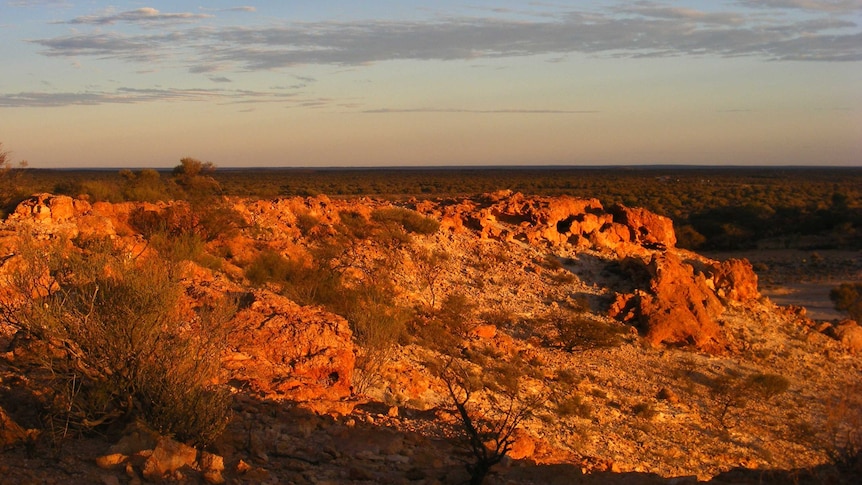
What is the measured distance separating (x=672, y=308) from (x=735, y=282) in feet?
10.9

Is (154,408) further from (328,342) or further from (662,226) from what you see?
(662,226)

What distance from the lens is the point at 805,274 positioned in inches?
1078

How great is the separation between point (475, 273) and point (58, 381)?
11860 millimetres

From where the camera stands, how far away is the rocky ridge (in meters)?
6.97

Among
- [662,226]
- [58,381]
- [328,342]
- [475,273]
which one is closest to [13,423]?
[58,381]

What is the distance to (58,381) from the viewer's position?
6.88m

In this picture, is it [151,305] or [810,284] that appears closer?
[151,305]

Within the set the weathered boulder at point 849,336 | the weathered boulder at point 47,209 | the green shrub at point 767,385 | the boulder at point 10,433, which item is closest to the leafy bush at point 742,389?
the green shrub at point 767,385

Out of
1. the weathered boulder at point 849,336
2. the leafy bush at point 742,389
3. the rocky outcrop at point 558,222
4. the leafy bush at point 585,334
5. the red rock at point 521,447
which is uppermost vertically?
the rocky outcrop at point 558,222

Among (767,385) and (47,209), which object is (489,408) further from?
(47,209)

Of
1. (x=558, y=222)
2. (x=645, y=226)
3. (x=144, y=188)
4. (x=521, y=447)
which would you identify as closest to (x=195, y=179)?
(x=144, y=188)

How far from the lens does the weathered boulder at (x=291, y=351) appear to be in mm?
8773

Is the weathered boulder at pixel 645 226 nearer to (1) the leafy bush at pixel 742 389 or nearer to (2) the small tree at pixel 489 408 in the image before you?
(1) the leafy bush at pixel 742 389

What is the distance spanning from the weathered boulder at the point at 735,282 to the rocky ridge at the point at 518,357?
40 mm
